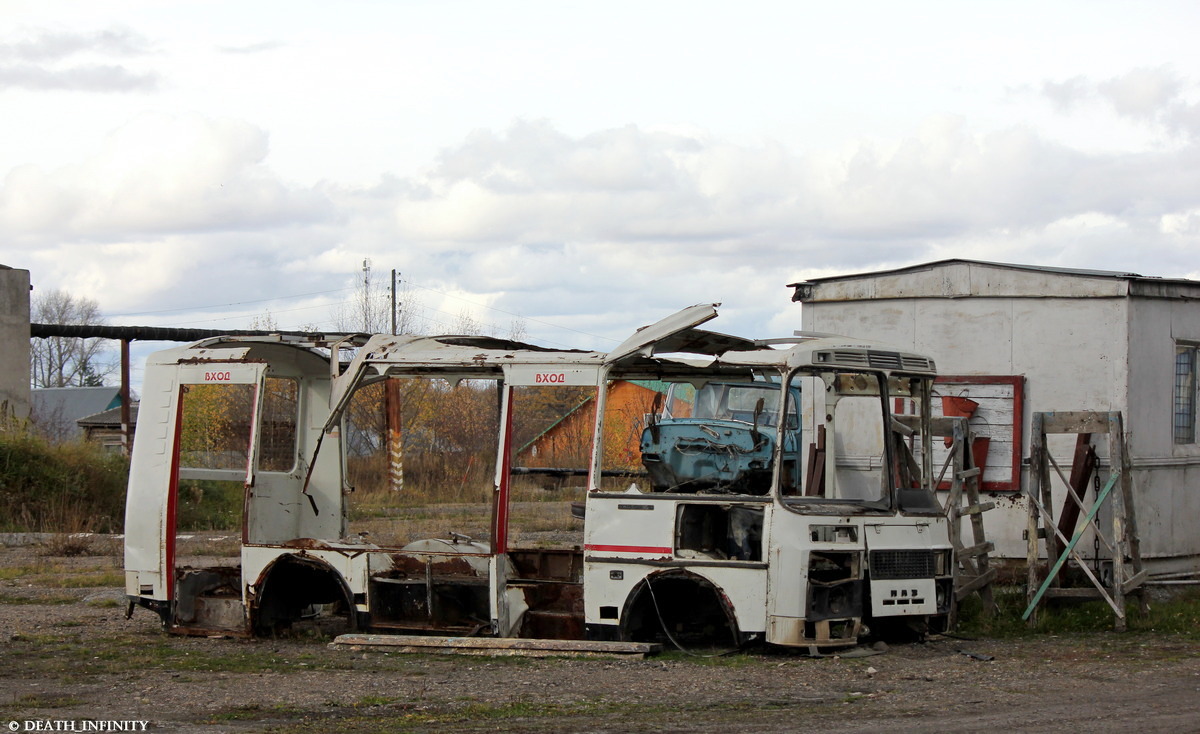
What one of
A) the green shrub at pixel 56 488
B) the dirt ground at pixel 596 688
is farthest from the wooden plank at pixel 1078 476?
the green shrub at pixel 56 488

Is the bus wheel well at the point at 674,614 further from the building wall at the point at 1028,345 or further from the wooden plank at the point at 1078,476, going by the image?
the building wall at the point at 1028,345

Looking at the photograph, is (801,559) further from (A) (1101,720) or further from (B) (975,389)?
(B) (975,389)

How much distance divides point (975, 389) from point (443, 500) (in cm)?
1633

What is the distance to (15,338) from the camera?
35188mm

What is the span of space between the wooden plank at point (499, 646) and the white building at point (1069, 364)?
18.2 ft

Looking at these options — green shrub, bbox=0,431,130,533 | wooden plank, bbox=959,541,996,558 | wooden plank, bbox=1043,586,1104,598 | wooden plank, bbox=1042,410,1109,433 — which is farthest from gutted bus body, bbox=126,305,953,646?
green shrub, bbox=0,431,130,533

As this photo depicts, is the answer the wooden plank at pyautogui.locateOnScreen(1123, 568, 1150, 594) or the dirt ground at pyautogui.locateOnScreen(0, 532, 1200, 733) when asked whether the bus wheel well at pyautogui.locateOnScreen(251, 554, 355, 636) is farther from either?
the wooden plank at pyautogui.locateOnScreen(1123, 568, 1150, 594)

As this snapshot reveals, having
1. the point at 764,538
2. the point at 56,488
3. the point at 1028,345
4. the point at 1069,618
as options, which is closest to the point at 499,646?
the point at 764,538

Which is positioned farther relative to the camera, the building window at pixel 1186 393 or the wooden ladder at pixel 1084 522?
the building window at pixel 1186 393

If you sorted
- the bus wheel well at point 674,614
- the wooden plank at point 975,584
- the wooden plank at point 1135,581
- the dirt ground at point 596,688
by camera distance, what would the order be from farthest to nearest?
the wooden plank at point 975,584, the wooden plank at point 1135,581, the bus wheel well at point 674,614, the dirt ground at point 596,688

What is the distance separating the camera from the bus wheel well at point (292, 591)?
436 inches

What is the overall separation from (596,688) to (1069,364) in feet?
23.7

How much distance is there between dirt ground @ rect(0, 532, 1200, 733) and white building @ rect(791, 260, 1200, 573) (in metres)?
2.54

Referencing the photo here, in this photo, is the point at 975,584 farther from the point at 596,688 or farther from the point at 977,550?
the point at 596,688
